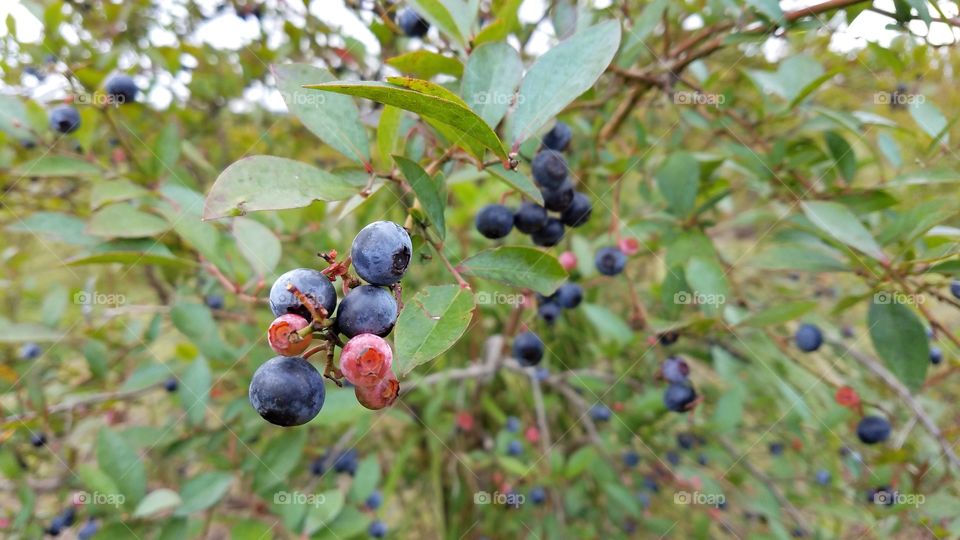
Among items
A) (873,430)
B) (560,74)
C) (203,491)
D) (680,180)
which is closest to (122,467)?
(203,491)

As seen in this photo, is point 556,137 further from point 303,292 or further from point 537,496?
point 537,496

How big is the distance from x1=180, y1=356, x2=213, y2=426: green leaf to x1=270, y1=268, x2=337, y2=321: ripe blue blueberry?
0.83m

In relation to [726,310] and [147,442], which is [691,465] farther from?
[147,442]

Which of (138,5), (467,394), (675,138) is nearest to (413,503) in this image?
(467,394)

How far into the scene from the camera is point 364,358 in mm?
437

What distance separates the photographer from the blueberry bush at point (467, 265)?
59cm

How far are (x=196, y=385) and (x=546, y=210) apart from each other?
2.86 ft

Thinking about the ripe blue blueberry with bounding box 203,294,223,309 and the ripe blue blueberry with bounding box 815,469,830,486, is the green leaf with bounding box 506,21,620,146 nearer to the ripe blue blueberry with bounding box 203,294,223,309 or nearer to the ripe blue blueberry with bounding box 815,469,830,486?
the ripe blue blueberry with bounding box 203,294,223,309

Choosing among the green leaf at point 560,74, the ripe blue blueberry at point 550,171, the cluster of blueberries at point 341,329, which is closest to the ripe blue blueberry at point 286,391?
the cluster of blueberries at point 341,329

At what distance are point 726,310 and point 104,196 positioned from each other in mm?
1252

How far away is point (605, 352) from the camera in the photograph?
141cm

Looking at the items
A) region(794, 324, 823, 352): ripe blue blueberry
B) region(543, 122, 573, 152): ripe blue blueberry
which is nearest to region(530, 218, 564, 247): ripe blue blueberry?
region(543, 122, 573, 152): ripe blue blueberry

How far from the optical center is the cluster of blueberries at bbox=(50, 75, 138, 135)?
1.19 m

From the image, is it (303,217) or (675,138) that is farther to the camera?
(675,138)
